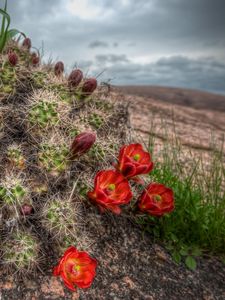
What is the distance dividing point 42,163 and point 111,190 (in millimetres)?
397

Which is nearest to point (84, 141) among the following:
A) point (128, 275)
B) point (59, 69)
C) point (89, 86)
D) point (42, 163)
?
point (42, 163)

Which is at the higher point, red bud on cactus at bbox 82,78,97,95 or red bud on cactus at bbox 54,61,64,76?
red bud on cactus at bbox 54,61,64,76

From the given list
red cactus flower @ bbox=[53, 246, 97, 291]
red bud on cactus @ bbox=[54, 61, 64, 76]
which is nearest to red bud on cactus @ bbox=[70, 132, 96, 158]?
red cactus flower @ bbox=[53, 246, 97, 291]

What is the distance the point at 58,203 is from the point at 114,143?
0.69 metres

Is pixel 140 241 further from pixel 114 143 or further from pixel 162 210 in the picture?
pixel 114 143

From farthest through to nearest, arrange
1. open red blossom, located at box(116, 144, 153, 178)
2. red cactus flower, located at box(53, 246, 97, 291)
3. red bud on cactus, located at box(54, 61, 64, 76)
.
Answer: red bud on cactus, located at box(54, 61, 64, 76)
open red blossom, located at box(116, 144, 153, 178)
red cactus flower, located at box(53, 246, 97, 291)

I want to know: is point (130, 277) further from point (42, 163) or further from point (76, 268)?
point (42, 163)

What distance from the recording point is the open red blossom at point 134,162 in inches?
89.4

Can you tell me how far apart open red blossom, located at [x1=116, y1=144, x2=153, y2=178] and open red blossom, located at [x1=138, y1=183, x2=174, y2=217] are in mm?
190

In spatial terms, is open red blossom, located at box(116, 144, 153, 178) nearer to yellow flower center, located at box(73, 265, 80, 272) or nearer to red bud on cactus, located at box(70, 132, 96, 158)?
red bud on cactus, located at box(70, 132, 96, 158)

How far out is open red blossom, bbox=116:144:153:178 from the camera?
2.27 metres

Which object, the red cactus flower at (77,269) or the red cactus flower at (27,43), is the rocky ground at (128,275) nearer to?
the red cactus flower at (77,269)

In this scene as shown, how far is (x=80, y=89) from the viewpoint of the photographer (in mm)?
3002

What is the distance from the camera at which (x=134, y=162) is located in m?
2.28
